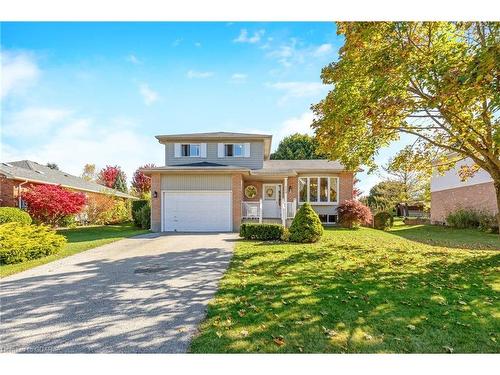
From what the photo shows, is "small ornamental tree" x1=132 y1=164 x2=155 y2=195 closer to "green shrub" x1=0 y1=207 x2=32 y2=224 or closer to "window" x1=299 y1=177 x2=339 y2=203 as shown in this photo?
"green shrub" x1=0 y1=207 x2=32 y2=224

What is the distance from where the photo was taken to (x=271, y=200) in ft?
61.2

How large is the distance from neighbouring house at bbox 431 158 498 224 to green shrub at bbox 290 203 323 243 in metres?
8.89

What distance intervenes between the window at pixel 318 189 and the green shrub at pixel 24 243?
14.0 m

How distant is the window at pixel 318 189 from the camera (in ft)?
63.9

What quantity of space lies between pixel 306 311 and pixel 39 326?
143 inches

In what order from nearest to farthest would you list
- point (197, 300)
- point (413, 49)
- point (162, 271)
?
point (197, 300)
point (162, 271)
point (413, 49)

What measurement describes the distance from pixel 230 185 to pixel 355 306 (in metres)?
11.7

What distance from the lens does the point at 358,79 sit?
28.2ft

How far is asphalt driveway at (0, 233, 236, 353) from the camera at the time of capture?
3.49m

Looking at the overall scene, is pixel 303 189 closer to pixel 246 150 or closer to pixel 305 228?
pixel 246 150

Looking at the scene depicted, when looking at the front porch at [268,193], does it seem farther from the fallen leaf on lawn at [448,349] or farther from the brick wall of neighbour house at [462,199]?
the fallen leaf on lawn at [448,349]

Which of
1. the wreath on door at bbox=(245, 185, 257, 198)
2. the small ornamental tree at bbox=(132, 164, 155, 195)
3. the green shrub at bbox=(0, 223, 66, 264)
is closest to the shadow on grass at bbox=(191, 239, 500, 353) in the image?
the green shrub at bbox=(0, 223, 66, 264)
